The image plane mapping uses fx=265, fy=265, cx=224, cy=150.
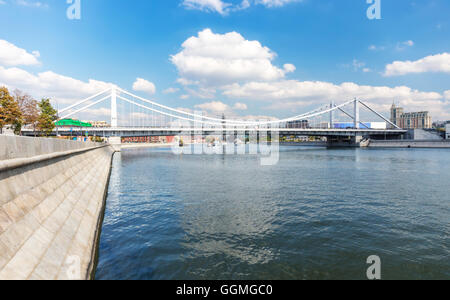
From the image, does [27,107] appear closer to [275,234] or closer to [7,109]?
[7,109]

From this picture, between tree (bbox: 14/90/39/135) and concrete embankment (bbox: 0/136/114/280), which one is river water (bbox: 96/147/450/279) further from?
tree (bbox: 14/90/39/135)

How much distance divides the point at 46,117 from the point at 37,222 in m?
48.1

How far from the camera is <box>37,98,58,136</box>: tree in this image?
44.6m

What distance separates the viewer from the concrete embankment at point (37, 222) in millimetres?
4559

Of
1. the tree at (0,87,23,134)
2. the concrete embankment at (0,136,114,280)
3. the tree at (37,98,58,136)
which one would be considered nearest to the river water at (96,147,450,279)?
the concrete embankment at (0,136,114,280)

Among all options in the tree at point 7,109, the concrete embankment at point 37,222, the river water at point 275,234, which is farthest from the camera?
the tree at point 7,109

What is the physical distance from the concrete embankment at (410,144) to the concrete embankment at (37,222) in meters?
101

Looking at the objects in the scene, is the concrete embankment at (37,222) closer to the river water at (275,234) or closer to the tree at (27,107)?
the river water at (275,234)

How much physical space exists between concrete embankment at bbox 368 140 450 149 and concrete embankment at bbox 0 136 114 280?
100911 millimetres

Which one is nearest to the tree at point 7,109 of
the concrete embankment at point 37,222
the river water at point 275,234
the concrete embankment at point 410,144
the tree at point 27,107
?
the tree at point 27,107

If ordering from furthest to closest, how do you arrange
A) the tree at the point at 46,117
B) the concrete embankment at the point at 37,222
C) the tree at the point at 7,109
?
the tree at the point at 46,117
the tree at the point at 7,109
the concrete embankment at the point at 37,222

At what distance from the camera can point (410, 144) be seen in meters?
87.9
